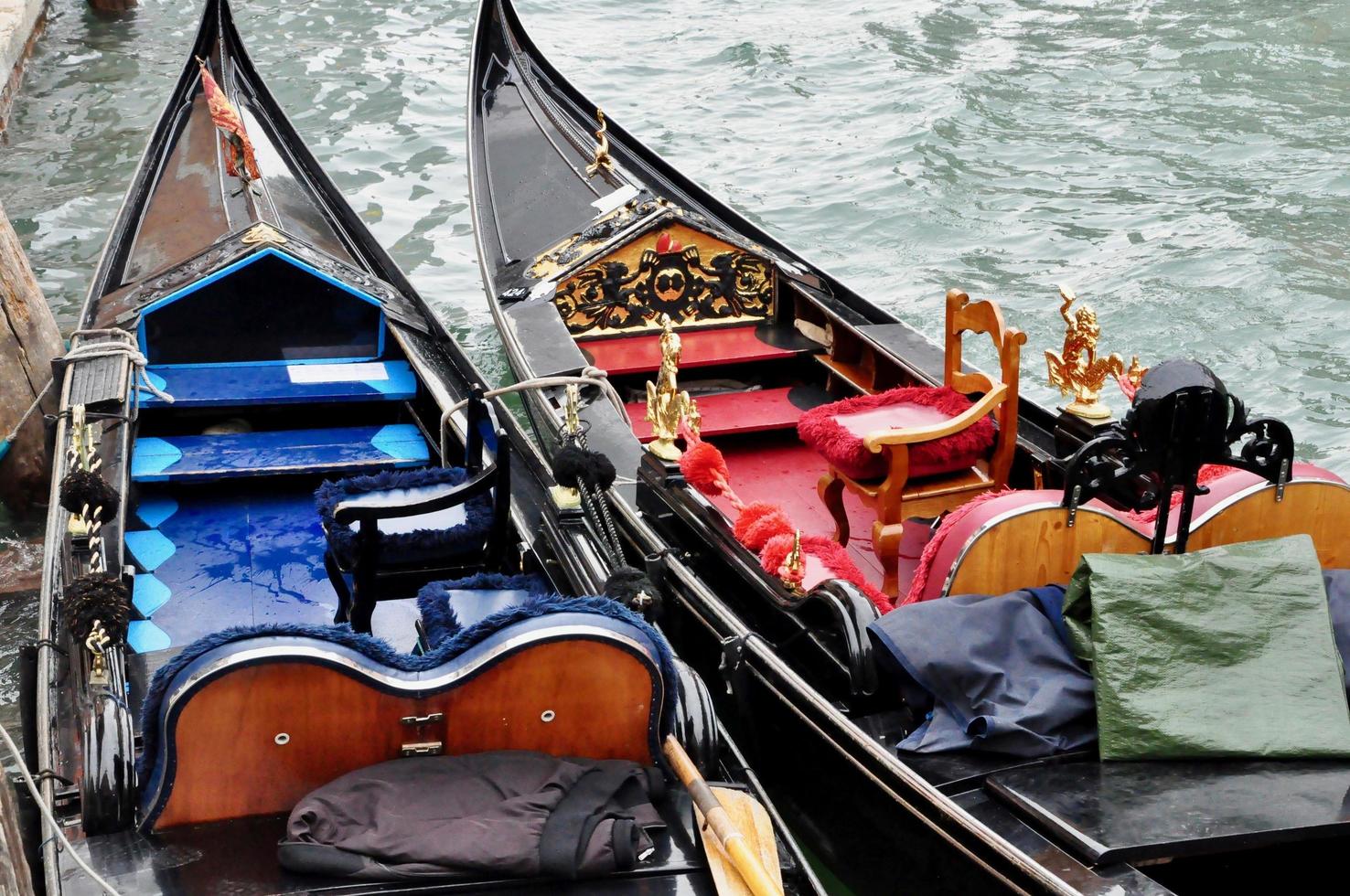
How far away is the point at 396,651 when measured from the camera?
186 cm

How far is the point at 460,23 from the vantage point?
10344 mm

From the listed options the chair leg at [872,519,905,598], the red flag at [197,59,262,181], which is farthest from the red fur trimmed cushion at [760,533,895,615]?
the red flag at [197,59,262,181]

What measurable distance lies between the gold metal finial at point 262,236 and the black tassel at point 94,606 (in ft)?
4.83

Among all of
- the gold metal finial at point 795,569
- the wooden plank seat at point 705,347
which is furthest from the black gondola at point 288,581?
the wooden plank seat at point 705,347

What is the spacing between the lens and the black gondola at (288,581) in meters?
1.75

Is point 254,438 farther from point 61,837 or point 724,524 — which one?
point 61,837

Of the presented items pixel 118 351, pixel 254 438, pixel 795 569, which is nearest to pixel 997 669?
pixel 795 569

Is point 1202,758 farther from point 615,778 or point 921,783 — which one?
point 615,778

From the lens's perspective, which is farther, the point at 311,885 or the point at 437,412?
the point at 437,412

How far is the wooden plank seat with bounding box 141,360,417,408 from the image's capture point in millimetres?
3438

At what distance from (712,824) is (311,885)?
50 cm

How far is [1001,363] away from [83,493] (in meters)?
1.89

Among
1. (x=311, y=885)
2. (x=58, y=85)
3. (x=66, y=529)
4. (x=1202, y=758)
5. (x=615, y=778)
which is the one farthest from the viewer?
(x=58, y=85)

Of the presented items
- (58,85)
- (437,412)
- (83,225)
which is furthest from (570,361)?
(58,85)
